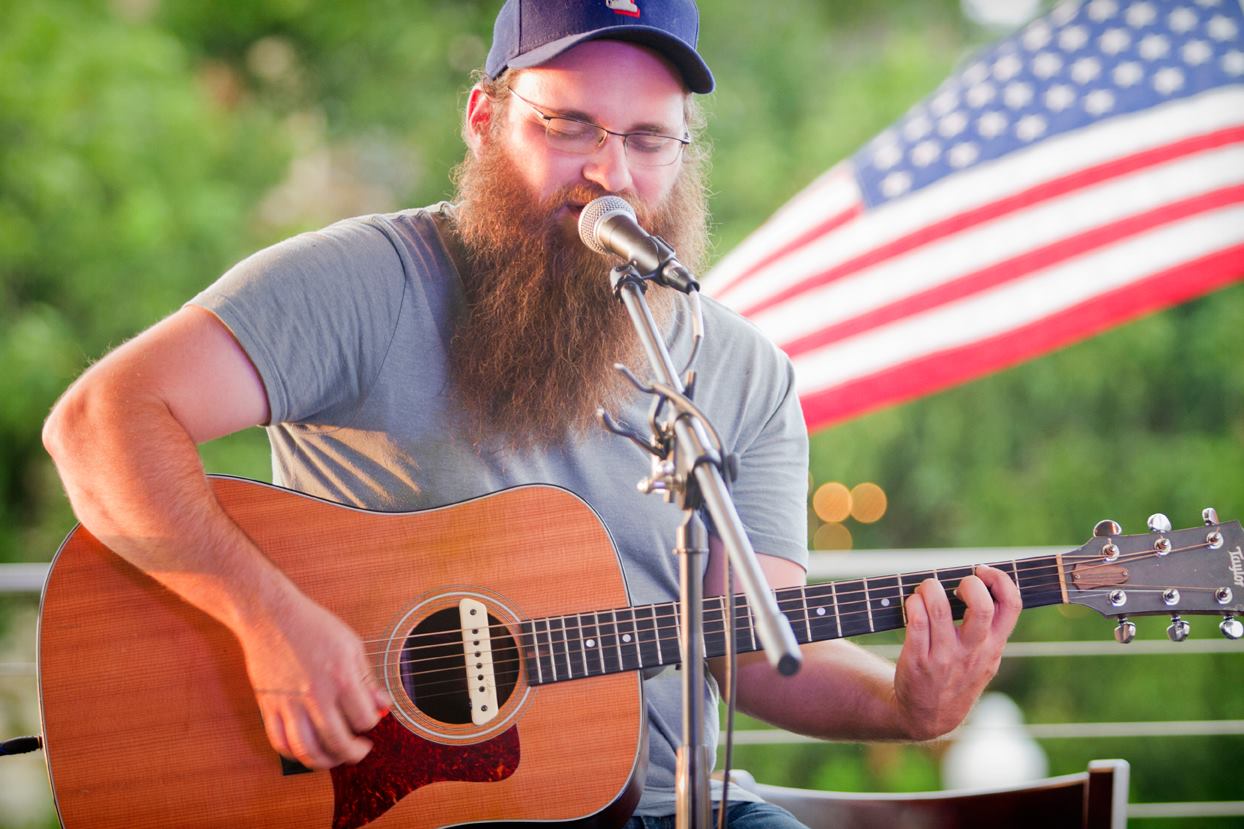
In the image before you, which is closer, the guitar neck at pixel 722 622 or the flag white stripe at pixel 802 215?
the guitar neck at pixel 722 622

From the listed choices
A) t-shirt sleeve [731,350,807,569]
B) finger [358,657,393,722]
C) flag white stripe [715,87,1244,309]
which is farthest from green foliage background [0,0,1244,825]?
finger [358,657,393,722]

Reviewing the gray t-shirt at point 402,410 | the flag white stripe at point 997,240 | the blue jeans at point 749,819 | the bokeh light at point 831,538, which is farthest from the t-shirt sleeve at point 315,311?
the bokeh light at point 831,538

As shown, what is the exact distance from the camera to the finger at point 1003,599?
5.99ft

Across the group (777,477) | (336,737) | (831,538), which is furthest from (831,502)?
(336,737)

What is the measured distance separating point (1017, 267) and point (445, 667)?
8.42 ft

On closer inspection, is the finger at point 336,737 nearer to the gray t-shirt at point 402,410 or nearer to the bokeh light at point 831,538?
the gray t-shirt at point 402,410

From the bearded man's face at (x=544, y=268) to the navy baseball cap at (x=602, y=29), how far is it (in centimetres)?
3

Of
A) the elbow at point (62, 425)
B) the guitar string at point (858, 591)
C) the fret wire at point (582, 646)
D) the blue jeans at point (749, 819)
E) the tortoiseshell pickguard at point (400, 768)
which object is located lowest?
the blue jeans at point (749, 819)

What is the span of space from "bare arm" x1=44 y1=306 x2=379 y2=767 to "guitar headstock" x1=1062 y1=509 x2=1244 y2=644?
1.14 meters

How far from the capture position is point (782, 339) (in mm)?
3756

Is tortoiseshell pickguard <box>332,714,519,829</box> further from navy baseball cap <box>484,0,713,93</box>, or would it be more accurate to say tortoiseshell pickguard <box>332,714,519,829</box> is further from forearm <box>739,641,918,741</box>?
navy baseball cap <box>484,0,713,93</box>

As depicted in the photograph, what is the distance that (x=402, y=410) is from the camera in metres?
2.01

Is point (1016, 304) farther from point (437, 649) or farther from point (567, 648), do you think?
point (437, 649)

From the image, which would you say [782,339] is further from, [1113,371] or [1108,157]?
[1113,371]
